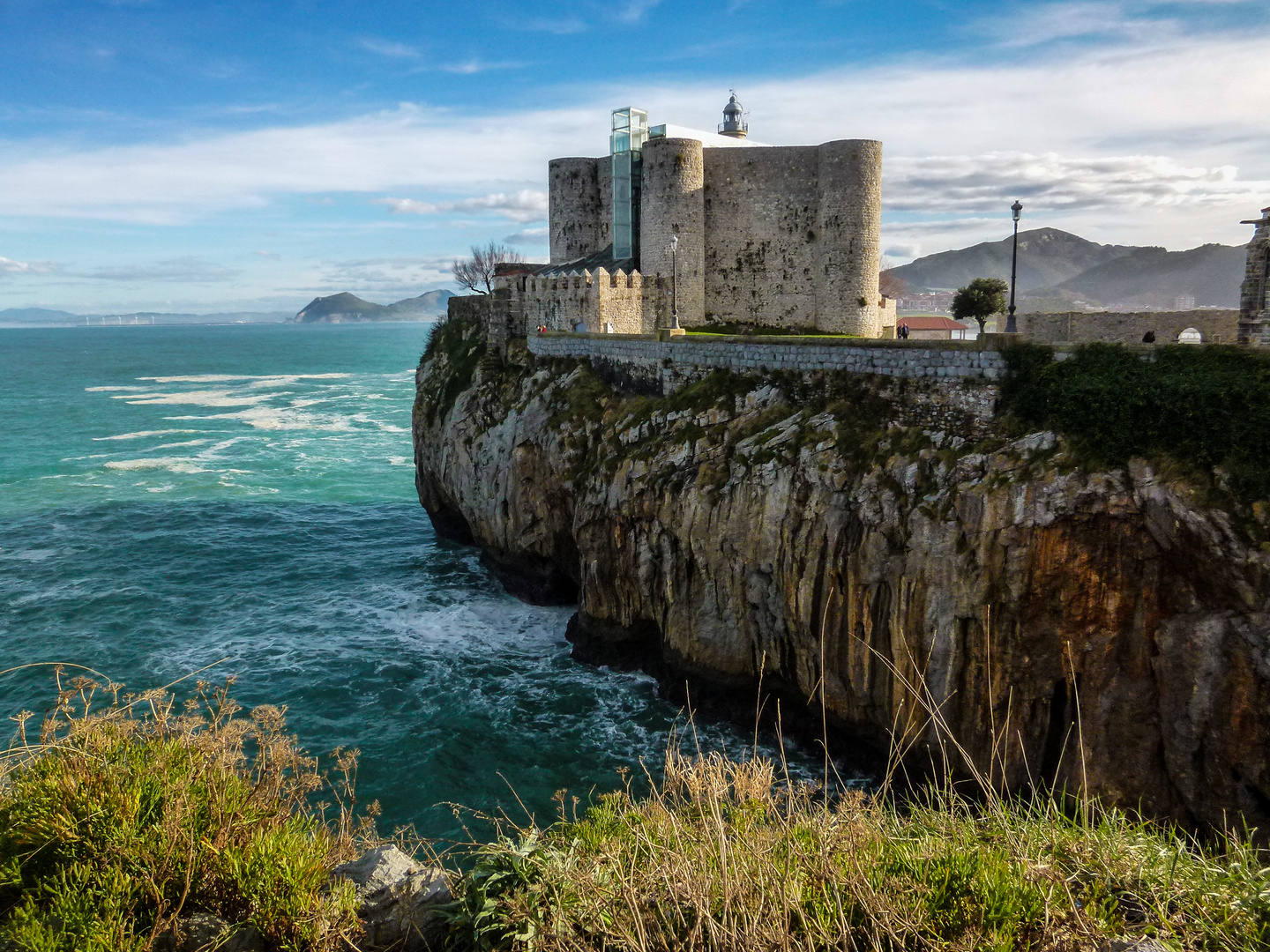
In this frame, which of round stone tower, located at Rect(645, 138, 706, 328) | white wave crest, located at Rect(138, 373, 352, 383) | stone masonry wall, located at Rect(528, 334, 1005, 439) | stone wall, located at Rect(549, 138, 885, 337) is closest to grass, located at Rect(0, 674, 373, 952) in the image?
stone masonry wall, located at Rect(528, 334, 1005, 439)

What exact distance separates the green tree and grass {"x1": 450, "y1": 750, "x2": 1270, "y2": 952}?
2754 centimetres

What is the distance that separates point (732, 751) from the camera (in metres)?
20.1

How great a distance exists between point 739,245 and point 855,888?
29980 mm

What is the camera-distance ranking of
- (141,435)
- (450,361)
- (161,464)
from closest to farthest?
(450,361) < (161,464) < (141,435)

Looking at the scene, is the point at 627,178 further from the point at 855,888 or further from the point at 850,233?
the point at 855,888

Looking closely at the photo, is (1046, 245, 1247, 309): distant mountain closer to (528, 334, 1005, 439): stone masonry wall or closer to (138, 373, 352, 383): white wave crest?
(528, 334, 1005, 439): stone masonry wall

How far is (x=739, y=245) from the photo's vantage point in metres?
33.5

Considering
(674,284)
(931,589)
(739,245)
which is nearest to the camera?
(931,589)

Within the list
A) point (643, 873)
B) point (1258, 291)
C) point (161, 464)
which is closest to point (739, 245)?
point (1258, 291)

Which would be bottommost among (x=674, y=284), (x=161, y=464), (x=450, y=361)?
(x=161, y=464)

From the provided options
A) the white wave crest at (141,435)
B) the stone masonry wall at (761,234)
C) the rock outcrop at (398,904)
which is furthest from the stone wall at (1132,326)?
the white wave crest at (141,435)

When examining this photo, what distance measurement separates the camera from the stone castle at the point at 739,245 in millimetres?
31438

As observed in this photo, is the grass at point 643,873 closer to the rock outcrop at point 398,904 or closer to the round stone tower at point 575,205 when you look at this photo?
the rock outcrop at point 398,904

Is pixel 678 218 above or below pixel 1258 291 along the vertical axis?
above
